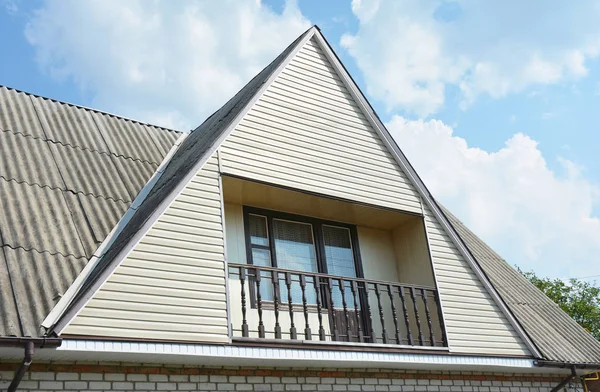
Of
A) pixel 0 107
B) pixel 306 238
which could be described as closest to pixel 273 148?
pixel 306 238

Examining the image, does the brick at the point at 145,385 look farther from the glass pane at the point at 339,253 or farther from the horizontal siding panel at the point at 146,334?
the glass pane at the point at 339,253

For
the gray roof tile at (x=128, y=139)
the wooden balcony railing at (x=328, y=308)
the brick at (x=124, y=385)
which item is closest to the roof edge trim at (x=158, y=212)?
the brick at (x=124, y=385)

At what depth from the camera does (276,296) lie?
28.9ft

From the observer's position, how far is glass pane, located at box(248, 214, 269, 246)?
1097cm

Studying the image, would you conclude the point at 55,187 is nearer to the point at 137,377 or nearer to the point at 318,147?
the point at 137,377

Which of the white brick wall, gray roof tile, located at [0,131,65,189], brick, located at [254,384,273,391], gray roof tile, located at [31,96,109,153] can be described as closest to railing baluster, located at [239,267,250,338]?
the white brick wall

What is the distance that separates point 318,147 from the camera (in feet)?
34.4

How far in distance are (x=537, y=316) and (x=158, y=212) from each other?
8093 millimetres

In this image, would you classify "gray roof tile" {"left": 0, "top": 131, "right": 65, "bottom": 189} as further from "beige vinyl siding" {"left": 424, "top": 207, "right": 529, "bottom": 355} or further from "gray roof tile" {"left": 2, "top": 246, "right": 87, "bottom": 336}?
"beige vinyl siding" {"left": 424, "top": 207, "right": 529, "bottom": 355}

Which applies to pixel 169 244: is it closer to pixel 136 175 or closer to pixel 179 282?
pixel 179 282

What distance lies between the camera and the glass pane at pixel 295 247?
11.1 m

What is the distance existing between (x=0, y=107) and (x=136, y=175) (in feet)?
9.48

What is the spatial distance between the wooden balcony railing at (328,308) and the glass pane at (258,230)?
26.9 inches

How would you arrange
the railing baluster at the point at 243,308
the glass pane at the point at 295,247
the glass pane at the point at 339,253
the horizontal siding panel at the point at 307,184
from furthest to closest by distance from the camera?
the glass pane at the point at 339,253 → the glass pane at the point at 295,247 → the horizontal siding panel at the point at 307,184 → the railing baluster at the point at 243,308
